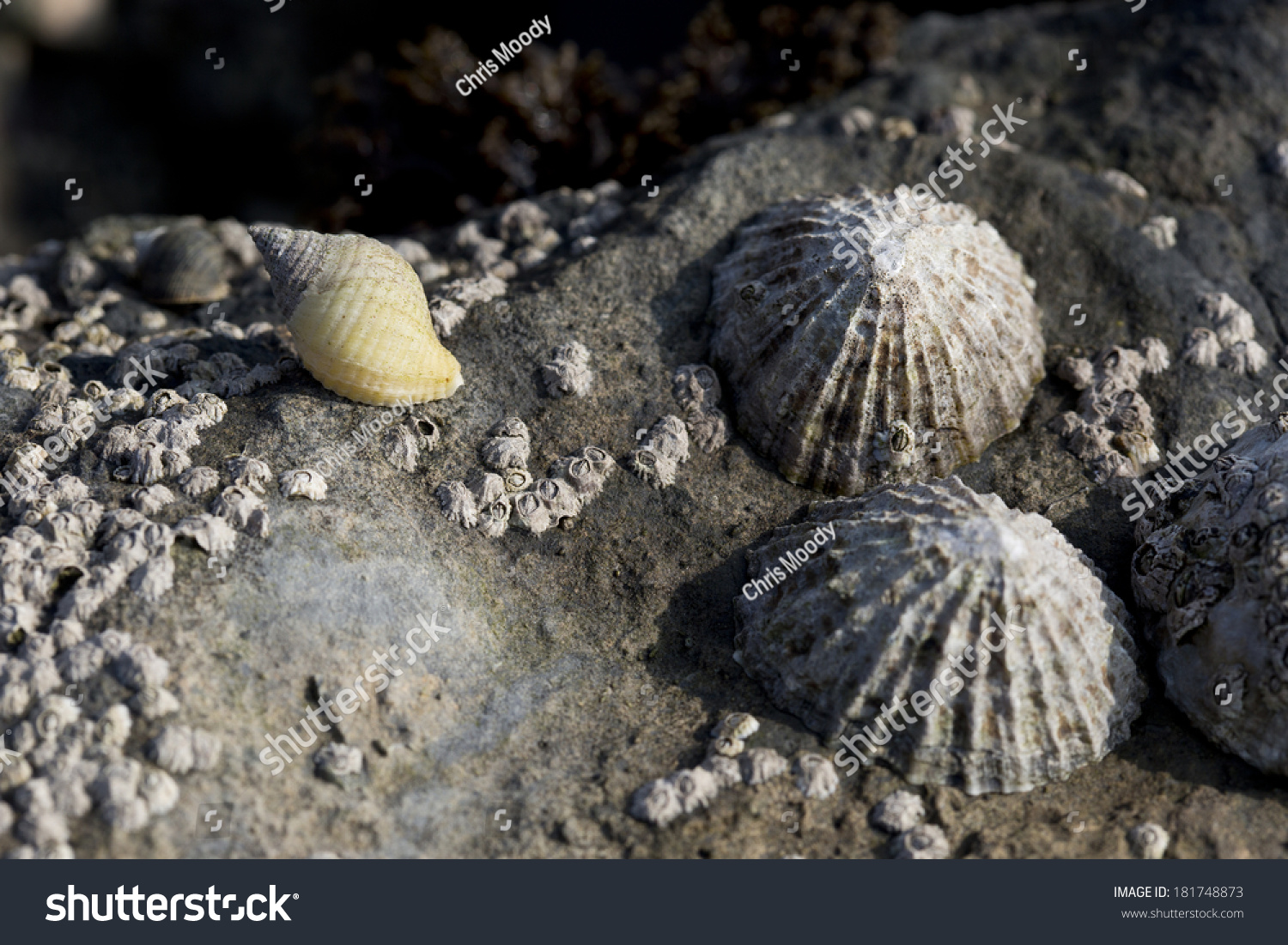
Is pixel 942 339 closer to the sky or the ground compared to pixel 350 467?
closer to the sky

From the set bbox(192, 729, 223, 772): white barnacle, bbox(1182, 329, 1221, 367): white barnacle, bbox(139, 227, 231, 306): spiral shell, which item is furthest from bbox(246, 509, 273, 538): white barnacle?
bbox(1182, 329, 1221, 367): white barnacle

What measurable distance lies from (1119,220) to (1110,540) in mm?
1863

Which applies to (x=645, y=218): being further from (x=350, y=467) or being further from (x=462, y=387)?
(x=350, y=467)

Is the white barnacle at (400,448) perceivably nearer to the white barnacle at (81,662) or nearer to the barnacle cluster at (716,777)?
the white barnacle at (81,662)

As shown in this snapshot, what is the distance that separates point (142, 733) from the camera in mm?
3283

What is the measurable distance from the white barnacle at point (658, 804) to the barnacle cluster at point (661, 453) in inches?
51.2

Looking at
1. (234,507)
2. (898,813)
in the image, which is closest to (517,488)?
(234,507)

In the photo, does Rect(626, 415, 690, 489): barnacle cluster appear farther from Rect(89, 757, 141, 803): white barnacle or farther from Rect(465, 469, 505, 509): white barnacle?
Rect(89, 757, 141, 803): white barnacle

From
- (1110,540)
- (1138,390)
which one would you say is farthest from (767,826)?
(1138,390)

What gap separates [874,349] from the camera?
4.16m

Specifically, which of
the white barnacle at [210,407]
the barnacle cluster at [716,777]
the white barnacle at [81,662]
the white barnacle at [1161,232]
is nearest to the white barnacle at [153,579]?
the white barnacle at [81,662]

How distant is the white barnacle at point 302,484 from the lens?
390 centimetres

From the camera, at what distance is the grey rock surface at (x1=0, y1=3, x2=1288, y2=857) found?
3.43 meters

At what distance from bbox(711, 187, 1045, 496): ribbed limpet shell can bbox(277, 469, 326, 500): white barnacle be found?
1756 mm
